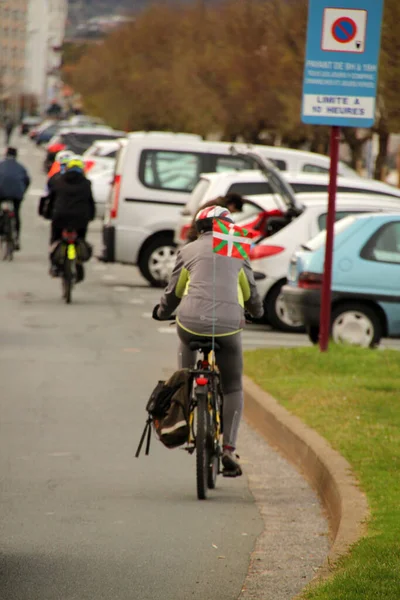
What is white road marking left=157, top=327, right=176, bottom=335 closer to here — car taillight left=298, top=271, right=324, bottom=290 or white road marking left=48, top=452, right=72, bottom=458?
car taillight left=298, top=271, right=324, bottom=290

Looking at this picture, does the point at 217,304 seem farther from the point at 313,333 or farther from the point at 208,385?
the point at 313,333

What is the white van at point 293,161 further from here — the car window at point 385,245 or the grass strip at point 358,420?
the grass strip at point 358,420

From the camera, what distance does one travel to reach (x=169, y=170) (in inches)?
829

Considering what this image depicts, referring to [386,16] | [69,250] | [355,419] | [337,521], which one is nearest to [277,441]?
[355,419]

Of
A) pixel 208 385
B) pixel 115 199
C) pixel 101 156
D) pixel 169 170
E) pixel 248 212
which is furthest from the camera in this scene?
pixel 101 156

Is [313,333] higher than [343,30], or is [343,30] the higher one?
[343,30]

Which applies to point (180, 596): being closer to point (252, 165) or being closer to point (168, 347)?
point (168, 347)

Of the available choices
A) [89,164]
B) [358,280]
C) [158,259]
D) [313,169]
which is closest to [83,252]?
[158,259]

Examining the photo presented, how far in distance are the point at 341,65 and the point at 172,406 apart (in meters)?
5.23

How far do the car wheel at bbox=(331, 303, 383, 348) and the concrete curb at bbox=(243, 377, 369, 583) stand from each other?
9.74 feet

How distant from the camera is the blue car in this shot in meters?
14.5

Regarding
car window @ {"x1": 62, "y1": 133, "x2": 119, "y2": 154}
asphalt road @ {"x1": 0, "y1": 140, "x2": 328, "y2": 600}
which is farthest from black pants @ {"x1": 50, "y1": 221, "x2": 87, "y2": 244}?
car window @ {"x1": 62, "y1": 133, "x2": 119, "y2": 154}

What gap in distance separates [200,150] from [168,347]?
684 centimetres

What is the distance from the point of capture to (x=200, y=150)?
69.7 ft
